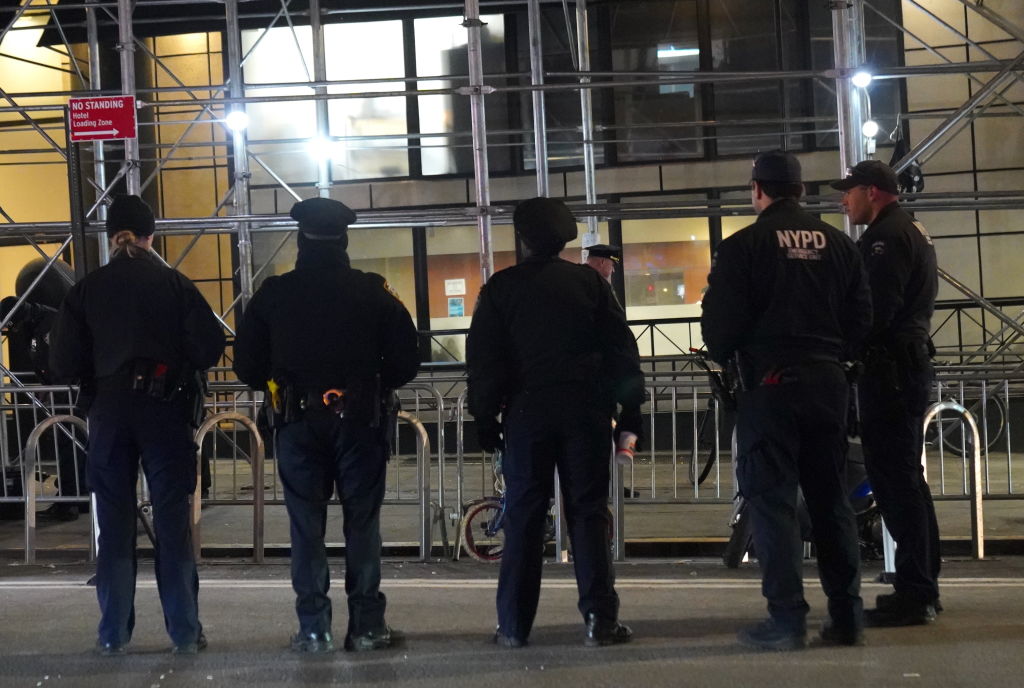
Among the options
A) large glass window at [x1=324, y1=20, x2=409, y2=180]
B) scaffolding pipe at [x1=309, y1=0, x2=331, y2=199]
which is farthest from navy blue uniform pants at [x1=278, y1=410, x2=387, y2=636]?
large glass window at [x1=324, y1=20, x2=409, y2=180]

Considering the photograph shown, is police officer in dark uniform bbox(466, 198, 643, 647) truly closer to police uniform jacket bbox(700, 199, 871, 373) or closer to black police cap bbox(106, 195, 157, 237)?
police uniform jacket bbox(700, 199, 871, 373)

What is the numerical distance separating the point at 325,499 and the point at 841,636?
6.92 feet

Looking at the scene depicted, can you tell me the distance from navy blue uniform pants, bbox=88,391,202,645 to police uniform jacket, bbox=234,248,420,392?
40cm

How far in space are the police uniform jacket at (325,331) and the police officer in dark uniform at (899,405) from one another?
6.39ft

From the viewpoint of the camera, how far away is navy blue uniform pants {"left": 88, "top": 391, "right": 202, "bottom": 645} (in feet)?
16.7

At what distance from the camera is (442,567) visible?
7.57 meters

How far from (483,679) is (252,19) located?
13796 millimetres

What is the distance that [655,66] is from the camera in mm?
17219

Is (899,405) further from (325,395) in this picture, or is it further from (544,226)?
(325,395)

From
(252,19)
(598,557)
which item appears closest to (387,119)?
(252,19)

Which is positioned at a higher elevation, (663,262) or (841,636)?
(663,262)

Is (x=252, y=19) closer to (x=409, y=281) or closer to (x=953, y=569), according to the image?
(x=409, y=281)

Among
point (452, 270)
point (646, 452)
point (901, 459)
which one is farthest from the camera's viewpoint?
point (452, 270)

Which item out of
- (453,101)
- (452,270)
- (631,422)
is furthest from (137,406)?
(453,101)
